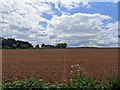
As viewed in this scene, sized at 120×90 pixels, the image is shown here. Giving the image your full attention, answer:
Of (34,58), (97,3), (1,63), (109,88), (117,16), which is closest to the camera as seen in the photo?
(109,88)

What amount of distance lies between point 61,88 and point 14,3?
73.6 inches

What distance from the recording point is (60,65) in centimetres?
633

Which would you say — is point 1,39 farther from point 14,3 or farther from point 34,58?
point 34,58

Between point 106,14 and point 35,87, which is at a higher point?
point 106,14

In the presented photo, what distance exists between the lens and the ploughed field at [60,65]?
16.3 feet

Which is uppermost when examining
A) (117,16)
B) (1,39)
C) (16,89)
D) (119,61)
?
(117,16)

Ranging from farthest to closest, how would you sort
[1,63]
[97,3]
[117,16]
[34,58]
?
[34,58], [1,63], [97,3], [117,16]

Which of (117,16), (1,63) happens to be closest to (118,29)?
(117,16)

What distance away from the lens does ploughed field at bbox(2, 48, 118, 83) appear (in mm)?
4969

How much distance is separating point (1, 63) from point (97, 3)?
7.34 feet

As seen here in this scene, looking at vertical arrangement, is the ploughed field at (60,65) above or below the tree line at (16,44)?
below

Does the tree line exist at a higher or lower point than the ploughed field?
higher

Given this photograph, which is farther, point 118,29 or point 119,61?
point 119,61

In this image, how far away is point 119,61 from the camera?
495cm
